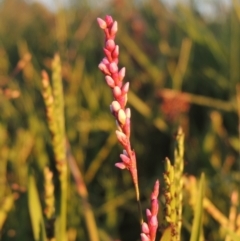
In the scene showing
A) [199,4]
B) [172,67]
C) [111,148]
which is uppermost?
[199,4]

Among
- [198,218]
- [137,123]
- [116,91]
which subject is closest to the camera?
[116,91]

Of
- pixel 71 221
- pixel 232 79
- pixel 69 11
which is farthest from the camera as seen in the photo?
pixel 69 11

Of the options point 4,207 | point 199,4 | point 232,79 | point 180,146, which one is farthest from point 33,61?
point 180,146

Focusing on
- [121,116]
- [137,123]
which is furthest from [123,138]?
[137,123]

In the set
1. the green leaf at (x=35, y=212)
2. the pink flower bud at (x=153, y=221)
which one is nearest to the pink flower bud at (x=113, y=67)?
the pink flower bud at (x=153, y=221)

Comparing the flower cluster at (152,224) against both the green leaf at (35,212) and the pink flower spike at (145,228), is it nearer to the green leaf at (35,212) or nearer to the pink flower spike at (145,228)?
the pink flower spike at (145,228)

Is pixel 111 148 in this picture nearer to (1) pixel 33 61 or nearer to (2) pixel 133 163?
(1) pixel 33 61

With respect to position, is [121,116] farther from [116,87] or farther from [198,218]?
[198,218]

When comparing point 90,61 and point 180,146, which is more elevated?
point 180,146

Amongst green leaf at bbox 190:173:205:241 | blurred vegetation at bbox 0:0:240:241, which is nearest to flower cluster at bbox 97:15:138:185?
green leaf at bbox 190:173:205:241
